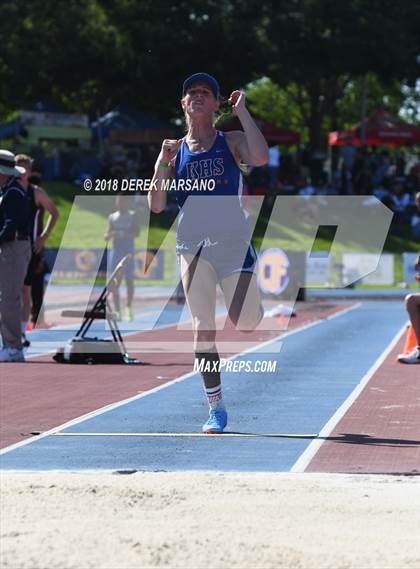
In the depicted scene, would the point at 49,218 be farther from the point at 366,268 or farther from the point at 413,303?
the point at 366,268

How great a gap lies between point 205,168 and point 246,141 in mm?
313

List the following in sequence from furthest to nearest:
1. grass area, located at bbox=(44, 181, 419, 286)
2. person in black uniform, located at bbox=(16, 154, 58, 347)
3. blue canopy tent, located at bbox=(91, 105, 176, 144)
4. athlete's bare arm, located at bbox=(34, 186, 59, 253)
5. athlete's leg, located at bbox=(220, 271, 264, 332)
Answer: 1. blue canopy tent, located at bbox=(91, 105, 176, 144)
2. grass area, located at bbox=(44, 181, 419, 286)
3. athlete's bare arm, located at bbox=(34, 186, 59, 253)
4. person in black uniform, located at bbox=(16, 154, 58, 347)
5. athlete's leg, located at bbox=(220, 271, 264, 332)

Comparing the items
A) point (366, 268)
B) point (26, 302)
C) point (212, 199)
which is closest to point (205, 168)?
point (212, 199)

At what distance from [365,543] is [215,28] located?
40.3m

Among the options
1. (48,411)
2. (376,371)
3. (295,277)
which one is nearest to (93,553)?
(48,411)

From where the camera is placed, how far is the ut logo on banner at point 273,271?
26234 millimetres

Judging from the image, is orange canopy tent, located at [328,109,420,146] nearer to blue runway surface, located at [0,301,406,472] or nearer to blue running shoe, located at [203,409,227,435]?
blue runway surface, located at [0,301,406,472]

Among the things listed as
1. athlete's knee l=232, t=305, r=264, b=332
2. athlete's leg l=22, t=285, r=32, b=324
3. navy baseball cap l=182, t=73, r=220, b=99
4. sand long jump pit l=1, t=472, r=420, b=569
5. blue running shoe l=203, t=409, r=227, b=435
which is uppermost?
navy baseball cap l=182, t=73, r=220, b=99

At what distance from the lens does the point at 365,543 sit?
5383 mm

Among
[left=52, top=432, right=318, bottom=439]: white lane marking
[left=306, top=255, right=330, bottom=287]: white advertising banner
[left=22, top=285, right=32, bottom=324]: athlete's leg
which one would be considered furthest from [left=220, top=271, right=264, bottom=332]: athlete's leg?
[left=306, top=255, right=330, bottom=287]: white advertising banner

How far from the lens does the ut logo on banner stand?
26.2 metres

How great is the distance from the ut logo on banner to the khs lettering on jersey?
1813 cm

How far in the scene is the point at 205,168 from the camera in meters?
7.90

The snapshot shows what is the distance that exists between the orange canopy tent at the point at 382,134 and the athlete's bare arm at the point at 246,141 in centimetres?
3557
